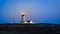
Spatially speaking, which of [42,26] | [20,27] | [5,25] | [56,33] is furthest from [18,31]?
[56,33]

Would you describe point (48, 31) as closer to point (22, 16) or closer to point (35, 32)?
point (35, 32)

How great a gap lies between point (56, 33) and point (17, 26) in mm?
888

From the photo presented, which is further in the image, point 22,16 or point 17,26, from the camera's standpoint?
point 22,16

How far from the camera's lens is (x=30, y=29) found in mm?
2898

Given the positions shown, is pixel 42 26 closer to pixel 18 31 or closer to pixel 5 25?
pixel 18 31

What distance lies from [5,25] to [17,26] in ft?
0.88

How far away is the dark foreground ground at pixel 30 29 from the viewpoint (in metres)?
2.88

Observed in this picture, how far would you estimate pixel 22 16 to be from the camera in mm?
9820

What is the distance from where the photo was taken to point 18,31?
2.95m

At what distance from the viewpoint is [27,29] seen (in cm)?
289

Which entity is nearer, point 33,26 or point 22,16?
point 33,26

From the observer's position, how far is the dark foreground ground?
2875 mm

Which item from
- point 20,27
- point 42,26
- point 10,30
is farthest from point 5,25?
point 42,26

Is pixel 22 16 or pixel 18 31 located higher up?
pixel 22 16
